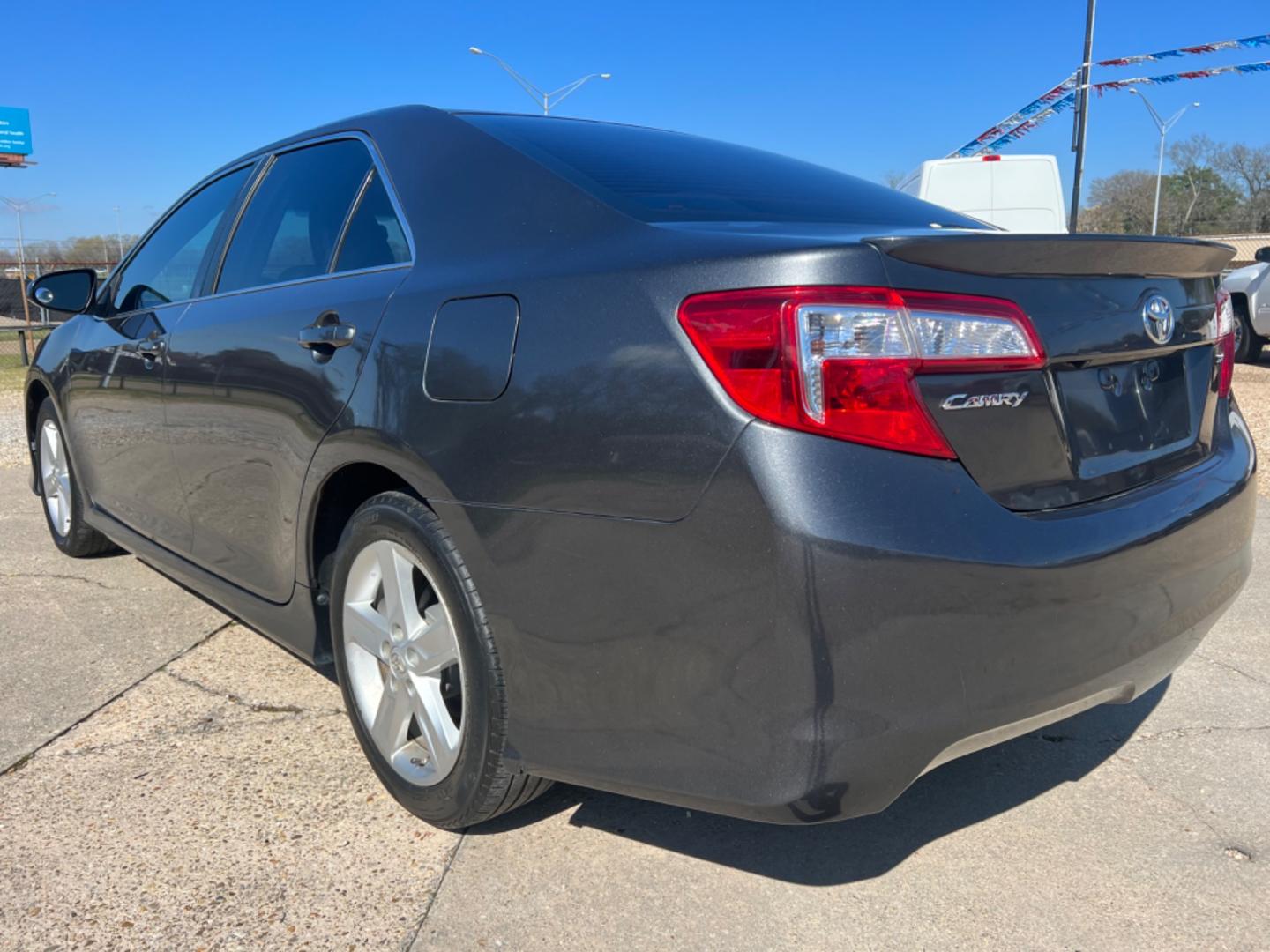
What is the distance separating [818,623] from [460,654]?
840mm

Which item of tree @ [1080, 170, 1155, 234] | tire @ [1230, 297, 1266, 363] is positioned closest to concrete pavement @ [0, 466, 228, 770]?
tire @ [1230, 297, 1266, 363]

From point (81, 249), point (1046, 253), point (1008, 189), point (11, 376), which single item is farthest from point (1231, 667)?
point (81, 249)

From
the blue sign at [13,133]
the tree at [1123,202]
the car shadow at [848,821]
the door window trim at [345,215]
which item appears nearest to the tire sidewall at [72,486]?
the door window trim at [345,215]

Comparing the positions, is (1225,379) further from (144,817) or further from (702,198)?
(144,817)

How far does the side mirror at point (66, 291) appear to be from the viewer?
13.8ft

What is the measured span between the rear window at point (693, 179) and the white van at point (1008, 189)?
934cm

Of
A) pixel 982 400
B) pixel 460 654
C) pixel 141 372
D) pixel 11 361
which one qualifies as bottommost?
pixel 11 361

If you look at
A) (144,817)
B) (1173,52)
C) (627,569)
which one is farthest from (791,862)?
(1173,52)

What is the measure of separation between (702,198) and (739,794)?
126cm

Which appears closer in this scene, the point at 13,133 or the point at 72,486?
the point at 72,486

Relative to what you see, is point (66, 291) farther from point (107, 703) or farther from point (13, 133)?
point (13, 133)

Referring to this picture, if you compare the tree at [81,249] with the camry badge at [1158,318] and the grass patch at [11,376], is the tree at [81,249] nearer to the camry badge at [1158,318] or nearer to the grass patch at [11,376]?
the grass patch at [11,376]

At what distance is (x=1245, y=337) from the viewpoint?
1333 centimetres

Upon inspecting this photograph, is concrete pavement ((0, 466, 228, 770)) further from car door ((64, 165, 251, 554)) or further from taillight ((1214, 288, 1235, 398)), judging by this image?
taillight ((1214, 288, 1235, 398))
